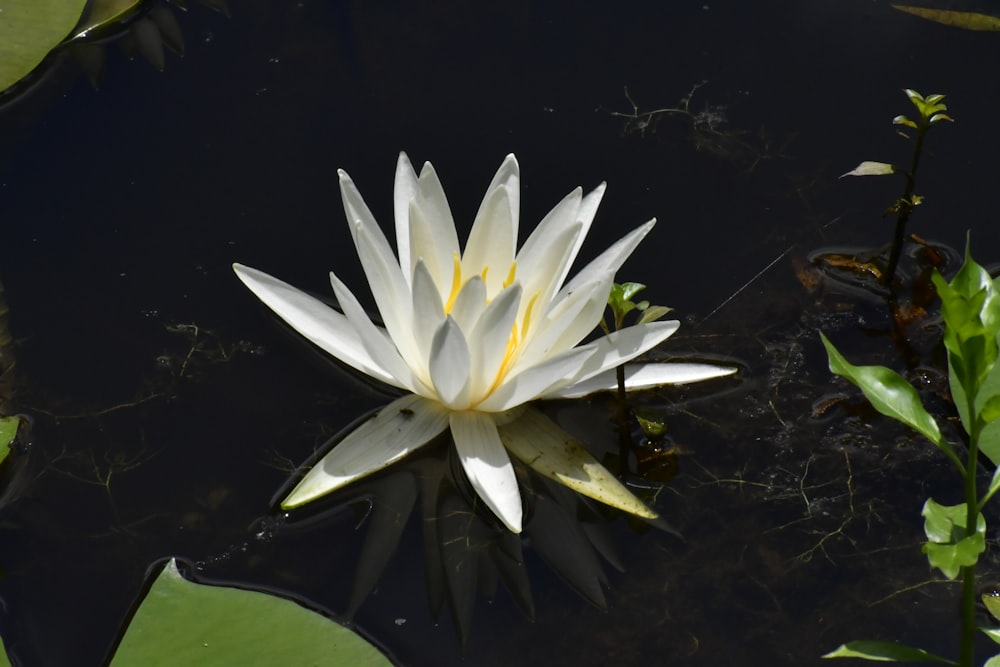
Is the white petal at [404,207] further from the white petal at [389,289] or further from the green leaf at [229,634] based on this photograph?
the green leaf at [229,634]

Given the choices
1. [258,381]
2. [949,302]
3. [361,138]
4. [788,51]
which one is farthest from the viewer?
[788,51]

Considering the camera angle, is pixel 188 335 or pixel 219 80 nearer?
pixel 188 335

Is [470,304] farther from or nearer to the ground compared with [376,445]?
farther from the ground

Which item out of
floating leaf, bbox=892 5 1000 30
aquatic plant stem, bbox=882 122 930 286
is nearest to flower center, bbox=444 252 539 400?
aquatic plant stem, bbox=882 122 930 286

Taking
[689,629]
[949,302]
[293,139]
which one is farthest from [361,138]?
[949,302]

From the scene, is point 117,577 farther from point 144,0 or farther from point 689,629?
point 144,0

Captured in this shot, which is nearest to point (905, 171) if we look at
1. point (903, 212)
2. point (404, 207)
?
point (903, 212)

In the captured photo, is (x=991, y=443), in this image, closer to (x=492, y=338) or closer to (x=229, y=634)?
(x=492, y=338)
